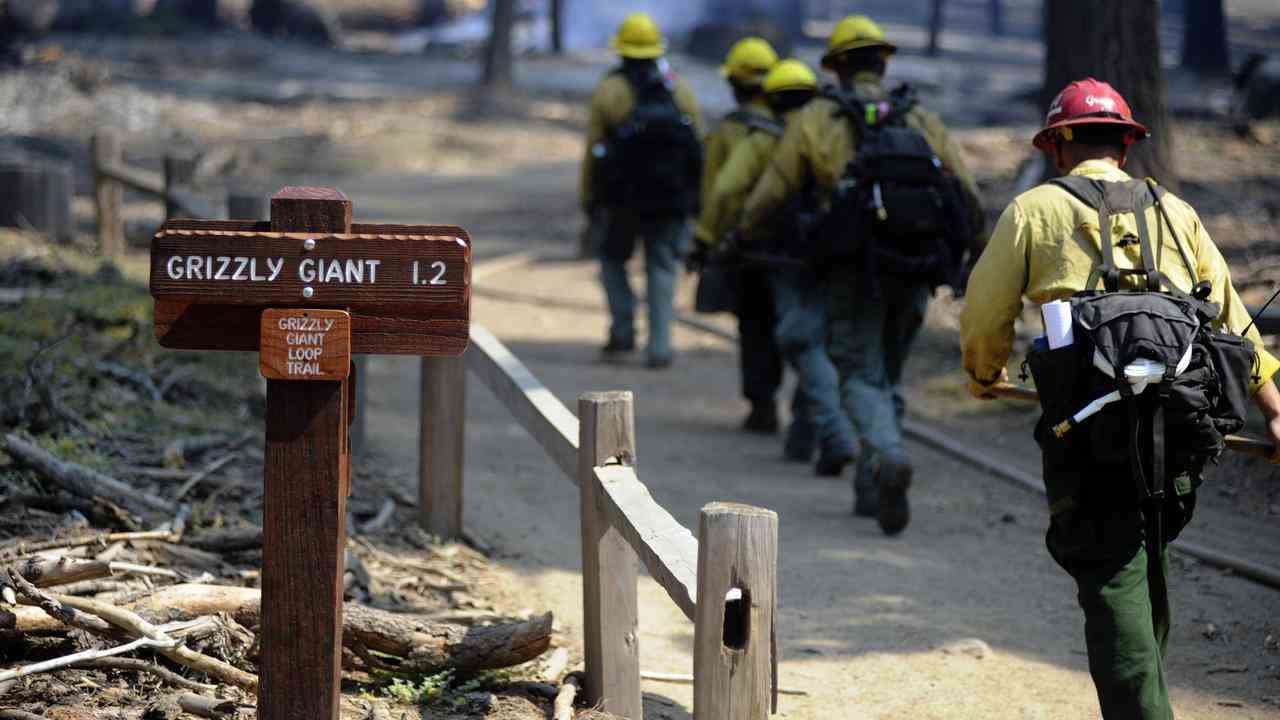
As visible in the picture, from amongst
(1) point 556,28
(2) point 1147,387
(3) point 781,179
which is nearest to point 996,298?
(2) point 1147,387

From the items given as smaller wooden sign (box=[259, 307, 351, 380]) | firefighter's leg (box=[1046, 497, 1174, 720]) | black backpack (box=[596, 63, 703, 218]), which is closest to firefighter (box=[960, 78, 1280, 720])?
firefighter's leg (box=[1046, 497, 1174, 720])

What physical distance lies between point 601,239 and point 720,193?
2.29m

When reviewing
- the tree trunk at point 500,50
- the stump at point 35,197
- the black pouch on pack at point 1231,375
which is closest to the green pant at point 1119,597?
the black pouch on pack at point 1231,375

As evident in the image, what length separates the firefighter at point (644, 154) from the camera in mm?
9594

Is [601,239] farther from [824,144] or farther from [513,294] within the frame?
[824,144]

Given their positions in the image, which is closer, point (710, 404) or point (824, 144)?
point (824, 144)

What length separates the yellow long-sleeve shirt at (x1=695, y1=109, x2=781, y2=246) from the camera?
802 cm

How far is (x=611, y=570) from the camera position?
4121mm

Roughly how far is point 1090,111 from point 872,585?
8.28ft

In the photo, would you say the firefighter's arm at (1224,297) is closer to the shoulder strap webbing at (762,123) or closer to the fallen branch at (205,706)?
the fallen branch at (205,706)

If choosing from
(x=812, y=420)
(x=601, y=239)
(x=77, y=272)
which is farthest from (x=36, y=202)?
(x=812, y=420)

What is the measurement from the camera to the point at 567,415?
15.3ft

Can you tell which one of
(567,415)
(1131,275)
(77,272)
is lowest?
(77,272)

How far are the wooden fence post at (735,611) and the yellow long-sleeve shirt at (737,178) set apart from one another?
5.21 meters
